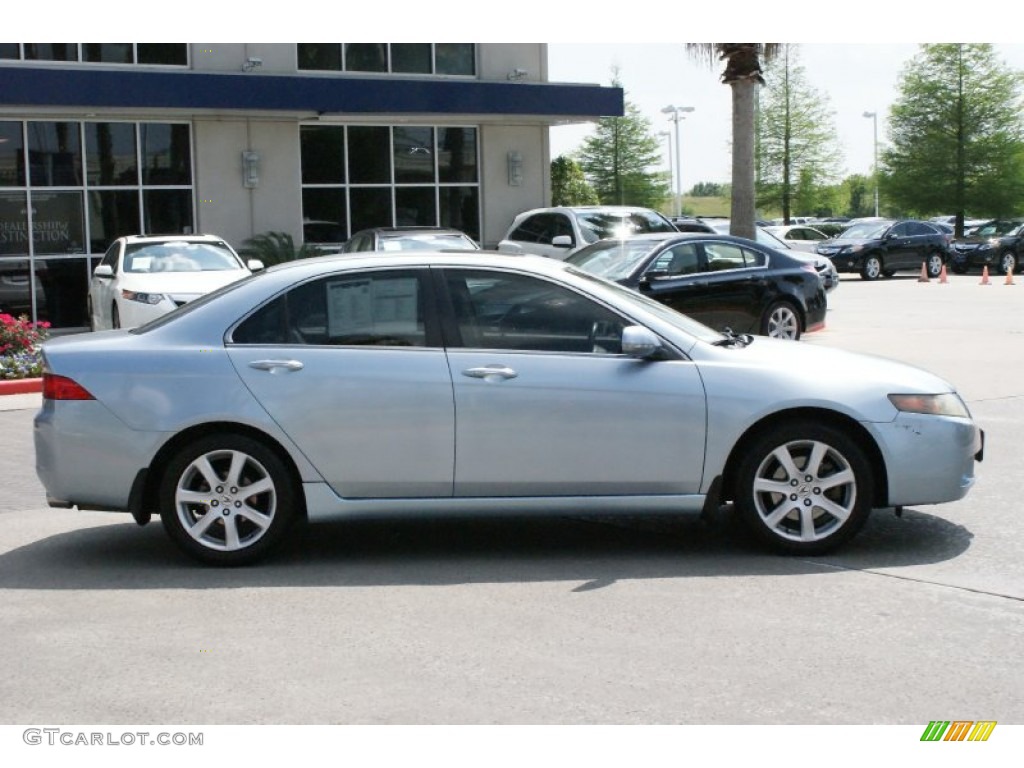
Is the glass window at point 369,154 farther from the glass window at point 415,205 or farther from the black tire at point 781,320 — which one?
the black tire at point 781,320

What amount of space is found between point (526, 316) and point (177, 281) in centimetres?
1086

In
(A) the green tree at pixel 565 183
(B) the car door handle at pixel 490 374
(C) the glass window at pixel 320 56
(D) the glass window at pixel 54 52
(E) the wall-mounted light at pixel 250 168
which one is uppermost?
(C) the glass window at pixel 320 56

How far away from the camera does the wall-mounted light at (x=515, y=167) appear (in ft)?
86.3

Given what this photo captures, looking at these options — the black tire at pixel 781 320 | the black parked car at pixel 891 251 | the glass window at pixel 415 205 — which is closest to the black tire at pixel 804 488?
the black tire at pixel 781 320

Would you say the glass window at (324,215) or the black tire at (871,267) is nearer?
the glass window at (324,215)

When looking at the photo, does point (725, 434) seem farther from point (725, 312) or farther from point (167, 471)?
point (725, 312)

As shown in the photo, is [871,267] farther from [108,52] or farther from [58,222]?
[58,222]

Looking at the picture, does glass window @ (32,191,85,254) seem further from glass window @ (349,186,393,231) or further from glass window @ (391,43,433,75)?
glass window @ (391,43,433,75)

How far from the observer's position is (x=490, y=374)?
663 cm

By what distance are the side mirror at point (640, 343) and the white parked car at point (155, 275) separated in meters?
9.70

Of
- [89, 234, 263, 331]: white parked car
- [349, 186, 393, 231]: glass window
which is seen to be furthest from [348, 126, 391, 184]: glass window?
[89, 234, 263, 331]: white parked car

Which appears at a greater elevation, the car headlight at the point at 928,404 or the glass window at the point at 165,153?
the glass window at the point at 165,153

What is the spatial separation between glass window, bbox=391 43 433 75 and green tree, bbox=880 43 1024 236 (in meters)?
33.5

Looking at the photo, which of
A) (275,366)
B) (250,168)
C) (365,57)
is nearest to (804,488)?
(275,366)
